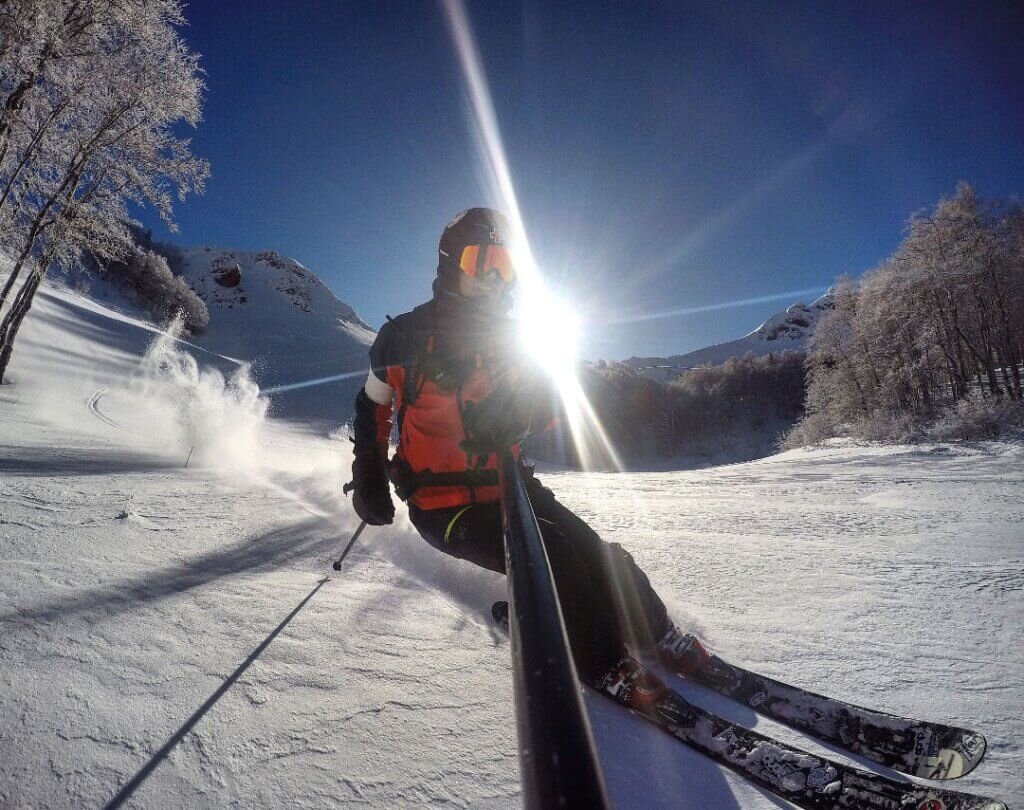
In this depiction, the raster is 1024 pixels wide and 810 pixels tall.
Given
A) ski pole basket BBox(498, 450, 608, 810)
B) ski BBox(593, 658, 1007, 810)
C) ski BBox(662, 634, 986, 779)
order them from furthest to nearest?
ski BBox(662, 634, 986, 779) < ski BBox(593, 658, 1007, 810) < ski pole basket BBox(498, 450, 608, 810)

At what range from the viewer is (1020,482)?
5.45 metres

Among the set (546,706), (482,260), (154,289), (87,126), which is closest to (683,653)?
(546,706)

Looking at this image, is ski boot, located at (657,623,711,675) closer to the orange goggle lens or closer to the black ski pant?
the black ski pant

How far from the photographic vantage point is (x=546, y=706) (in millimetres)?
660

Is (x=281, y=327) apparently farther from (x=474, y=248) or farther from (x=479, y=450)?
(x=479, y=450)

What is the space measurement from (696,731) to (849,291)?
3088 centimetres

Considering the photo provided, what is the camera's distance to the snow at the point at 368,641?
102 cm

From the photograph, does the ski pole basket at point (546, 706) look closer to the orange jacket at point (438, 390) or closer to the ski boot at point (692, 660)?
the ski boot at point (692, 660)

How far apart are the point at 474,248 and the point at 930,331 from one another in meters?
24.3

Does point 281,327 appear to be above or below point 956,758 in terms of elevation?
above

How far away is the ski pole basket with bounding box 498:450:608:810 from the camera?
540 millimetres

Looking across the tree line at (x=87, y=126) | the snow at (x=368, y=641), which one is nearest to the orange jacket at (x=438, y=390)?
the snow at (x=368, y=641)

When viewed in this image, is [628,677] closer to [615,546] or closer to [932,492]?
[615,546]

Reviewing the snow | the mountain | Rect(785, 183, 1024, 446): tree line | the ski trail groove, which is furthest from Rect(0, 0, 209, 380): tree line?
Rect(785, 183, 1024, 446): tree line
